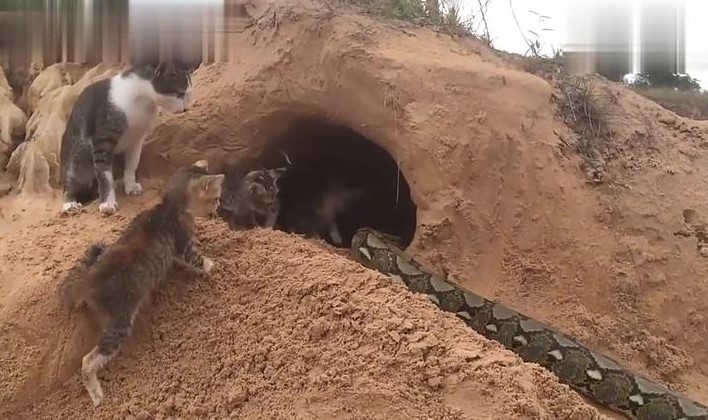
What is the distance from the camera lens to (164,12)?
19.8ft

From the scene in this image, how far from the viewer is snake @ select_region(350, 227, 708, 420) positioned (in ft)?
15.3

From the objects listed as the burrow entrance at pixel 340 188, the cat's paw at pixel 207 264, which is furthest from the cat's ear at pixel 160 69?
the cat's paw at pixel 207 264

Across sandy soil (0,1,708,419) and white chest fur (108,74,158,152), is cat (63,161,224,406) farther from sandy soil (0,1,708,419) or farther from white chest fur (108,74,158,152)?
white chest fur (108,74,158,152)

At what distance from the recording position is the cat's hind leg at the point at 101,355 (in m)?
4.24

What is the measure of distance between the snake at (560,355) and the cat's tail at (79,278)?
7.10 ft

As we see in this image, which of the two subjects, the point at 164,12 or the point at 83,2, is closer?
the point at 164,12

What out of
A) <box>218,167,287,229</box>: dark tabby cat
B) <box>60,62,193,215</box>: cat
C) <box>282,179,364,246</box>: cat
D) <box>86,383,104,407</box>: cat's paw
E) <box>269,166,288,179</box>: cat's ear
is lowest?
<box>86,383,104,407</box>: cat's paw

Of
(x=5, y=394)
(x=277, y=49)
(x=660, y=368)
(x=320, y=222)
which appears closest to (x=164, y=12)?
(x=277, y=49)

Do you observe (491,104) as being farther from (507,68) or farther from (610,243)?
(610,243)

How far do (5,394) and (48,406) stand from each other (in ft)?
0.91

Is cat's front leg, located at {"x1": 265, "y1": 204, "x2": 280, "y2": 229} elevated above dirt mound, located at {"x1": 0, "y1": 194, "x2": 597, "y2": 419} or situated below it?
above

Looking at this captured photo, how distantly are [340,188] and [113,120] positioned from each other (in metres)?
2.89

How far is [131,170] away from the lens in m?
6.14

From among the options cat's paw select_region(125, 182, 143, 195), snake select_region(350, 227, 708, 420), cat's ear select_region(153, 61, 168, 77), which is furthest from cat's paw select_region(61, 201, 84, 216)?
snake select_region(350, 227, 708, 420)
